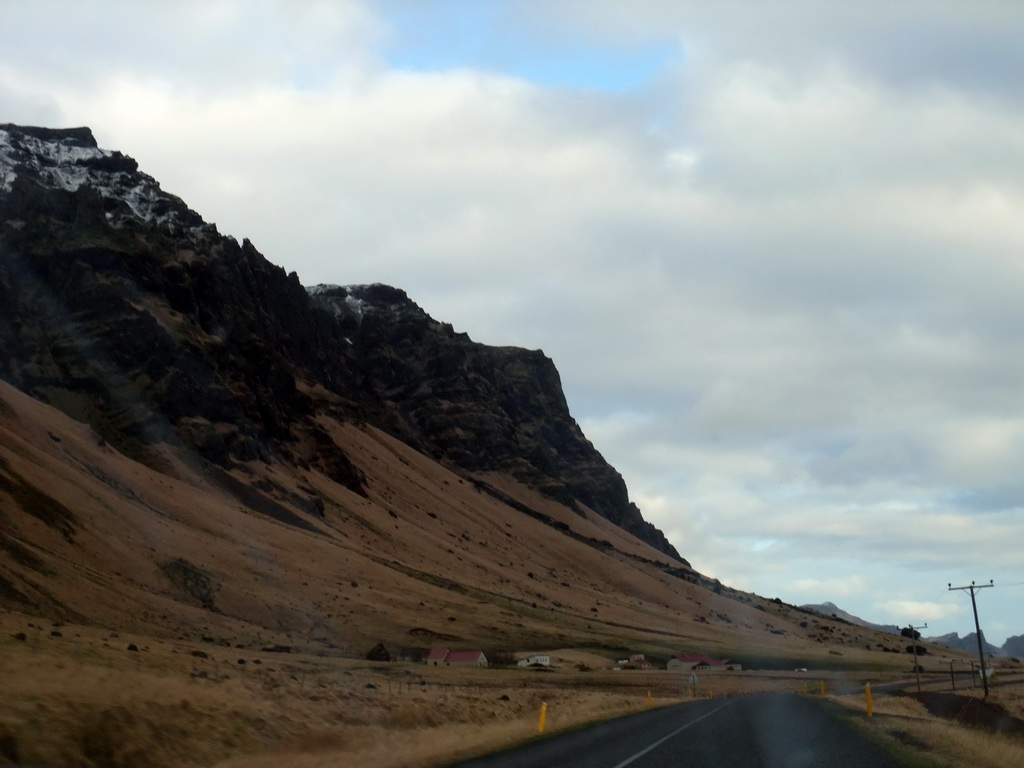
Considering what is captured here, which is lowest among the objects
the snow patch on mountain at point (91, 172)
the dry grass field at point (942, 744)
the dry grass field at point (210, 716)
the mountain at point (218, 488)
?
the dry grass field at point (942, 744)

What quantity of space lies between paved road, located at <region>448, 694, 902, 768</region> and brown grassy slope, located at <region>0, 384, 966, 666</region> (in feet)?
115

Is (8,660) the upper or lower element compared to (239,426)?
lower

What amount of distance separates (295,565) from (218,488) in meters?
26.0

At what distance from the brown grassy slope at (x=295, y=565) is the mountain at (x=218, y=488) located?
329 mm

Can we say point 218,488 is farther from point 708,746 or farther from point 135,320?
point 708,746

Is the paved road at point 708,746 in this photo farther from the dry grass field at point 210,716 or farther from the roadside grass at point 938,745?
the dry grass field at point 210,716

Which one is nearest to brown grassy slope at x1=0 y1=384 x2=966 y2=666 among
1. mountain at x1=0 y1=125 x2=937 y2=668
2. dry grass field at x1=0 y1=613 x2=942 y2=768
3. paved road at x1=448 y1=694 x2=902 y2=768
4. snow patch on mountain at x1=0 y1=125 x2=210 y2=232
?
mountain at x1=0 y1=125 x2=937 y2=668

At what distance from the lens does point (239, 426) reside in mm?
131750

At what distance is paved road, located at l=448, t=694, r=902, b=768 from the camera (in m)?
19.5

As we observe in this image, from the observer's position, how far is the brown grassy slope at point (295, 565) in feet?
217

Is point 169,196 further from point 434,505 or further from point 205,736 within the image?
point 205,736

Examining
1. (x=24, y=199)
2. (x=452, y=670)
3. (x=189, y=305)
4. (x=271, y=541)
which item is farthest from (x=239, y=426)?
(x=452, y=670)

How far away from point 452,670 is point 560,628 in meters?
45.9

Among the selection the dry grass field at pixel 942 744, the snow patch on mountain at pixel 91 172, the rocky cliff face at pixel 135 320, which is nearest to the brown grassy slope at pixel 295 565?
the rocky cliff face at pixel 135 320
